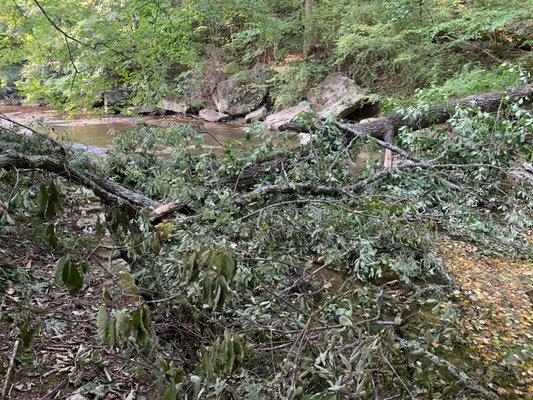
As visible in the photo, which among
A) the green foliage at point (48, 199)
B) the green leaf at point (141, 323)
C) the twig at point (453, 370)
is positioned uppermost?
the green foliage at point (48, 199)

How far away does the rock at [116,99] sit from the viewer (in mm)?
9941

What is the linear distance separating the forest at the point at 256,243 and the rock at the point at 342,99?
2.82m

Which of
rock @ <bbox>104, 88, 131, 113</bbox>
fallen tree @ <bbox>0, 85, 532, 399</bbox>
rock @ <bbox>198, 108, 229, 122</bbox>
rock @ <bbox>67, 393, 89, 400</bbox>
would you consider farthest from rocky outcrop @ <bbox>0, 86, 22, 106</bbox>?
rock @ <bbox>67, 393, 89, 400</bbox>

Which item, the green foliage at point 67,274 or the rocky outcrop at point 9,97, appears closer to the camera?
the green foliage at point 67,274

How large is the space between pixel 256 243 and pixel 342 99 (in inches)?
368

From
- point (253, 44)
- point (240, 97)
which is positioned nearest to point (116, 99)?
point (240, 97)

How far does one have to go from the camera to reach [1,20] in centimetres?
588

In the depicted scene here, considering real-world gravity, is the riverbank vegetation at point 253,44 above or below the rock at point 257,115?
above

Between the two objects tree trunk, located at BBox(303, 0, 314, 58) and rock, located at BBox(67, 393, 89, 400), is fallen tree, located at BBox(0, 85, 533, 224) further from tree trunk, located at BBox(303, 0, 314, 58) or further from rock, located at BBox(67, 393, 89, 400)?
tree trunk, located at BBox(303, 0, 314, 58)

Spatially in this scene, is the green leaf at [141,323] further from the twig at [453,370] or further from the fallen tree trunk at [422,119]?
the fallen tree trunk at [422,119]

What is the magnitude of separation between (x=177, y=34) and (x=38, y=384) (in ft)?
20.7

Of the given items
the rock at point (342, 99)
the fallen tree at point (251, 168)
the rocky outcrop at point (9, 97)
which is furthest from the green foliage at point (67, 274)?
the rocky outcrop at point (9, 97)

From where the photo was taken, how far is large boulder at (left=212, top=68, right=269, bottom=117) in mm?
14031

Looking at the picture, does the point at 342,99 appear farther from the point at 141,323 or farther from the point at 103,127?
the point at 141,323
